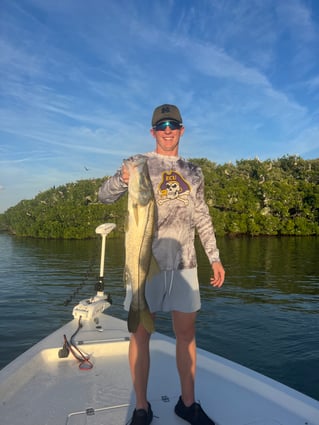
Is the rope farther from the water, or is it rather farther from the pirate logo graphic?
the water

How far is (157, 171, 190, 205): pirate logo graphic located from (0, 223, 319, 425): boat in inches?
89.7

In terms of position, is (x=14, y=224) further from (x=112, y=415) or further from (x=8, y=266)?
(x=112, y=415)

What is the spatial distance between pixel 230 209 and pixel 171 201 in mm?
70202

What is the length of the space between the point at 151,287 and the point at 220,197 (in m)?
70.6

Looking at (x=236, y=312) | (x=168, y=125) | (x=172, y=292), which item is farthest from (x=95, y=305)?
(x=236, y=312)

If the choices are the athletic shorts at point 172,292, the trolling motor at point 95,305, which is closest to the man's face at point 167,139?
the athletic shorts at point 172,292

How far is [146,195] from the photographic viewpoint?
10.1 ft

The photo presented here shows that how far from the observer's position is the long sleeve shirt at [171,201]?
3.54 metres

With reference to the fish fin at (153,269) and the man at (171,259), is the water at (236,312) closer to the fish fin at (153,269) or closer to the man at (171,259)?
the man at (171,259)

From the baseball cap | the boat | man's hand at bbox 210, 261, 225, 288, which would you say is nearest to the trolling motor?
the boat

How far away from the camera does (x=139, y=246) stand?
3189 mm

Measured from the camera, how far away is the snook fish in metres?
3.07

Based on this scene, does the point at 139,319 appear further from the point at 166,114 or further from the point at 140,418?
the point at 166,114

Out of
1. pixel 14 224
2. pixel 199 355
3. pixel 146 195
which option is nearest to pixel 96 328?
pixel 199 355
